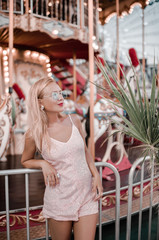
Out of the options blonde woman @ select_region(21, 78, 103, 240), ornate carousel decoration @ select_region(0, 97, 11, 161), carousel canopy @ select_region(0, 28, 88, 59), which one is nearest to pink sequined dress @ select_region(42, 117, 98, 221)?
blonde woman @ select_region(21, 78, 103, 240)

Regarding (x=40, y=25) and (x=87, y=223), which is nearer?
(x=87, y=223)

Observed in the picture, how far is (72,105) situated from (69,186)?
4143 mm

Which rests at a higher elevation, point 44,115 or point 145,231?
point 44,115

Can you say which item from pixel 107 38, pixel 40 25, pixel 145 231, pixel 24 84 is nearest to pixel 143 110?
pixel 145 231

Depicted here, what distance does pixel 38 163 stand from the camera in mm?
1467

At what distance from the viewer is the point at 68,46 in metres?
6.22

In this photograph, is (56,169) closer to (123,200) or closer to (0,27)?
(123,200)

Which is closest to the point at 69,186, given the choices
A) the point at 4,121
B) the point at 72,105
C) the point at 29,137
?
the point at 29,137

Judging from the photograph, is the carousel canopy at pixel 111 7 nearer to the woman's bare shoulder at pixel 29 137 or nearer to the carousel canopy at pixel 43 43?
the carousel canopy at pixel 43 43

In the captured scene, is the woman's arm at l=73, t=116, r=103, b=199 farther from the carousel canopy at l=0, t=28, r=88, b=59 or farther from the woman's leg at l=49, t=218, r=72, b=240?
the carousel canopy at l=0, t=28, r=88, b=59

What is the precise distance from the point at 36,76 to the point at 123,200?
155 inches

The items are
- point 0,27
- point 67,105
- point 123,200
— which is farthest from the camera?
point 67,105

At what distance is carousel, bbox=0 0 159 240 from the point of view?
5.97 ft

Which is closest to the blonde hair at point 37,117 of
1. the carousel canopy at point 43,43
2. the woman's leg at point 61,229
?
the woman's leg at point 61,229
